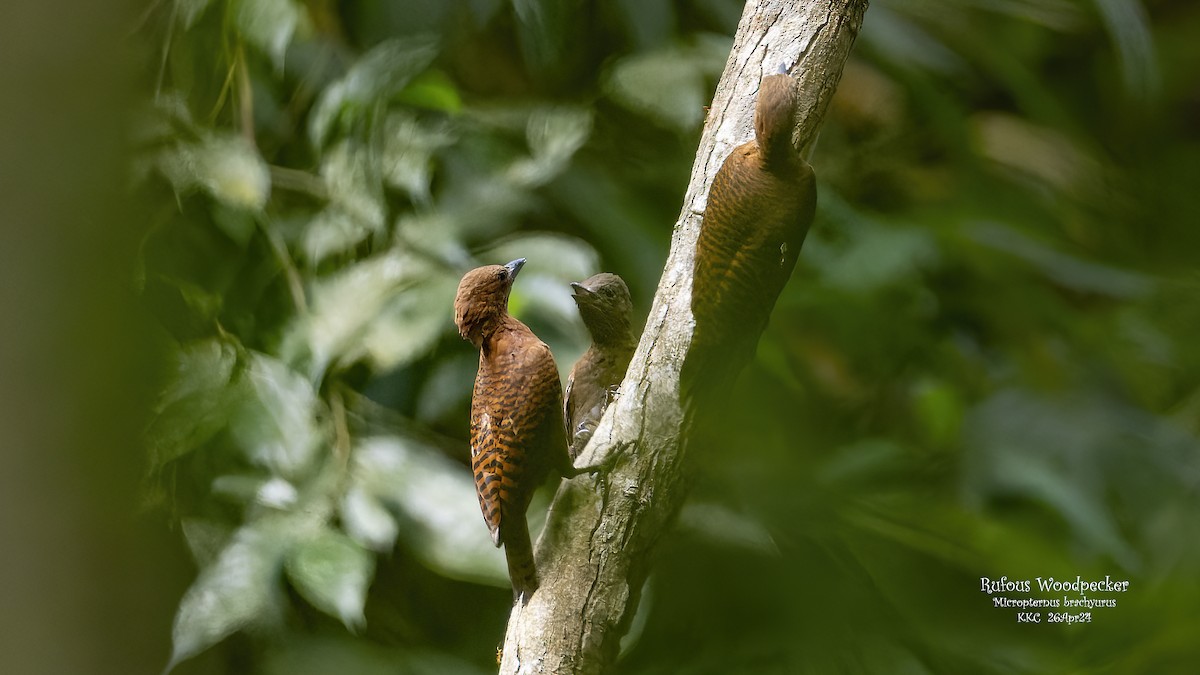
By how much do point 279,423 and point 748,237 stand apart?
51 cm

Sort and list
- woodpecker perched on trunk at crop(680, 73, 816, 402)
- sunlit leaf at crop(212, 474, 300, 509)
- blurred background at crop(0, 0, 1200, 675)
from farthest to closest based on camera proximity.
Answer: sunlit leaf at crop(212, 474, 300, 509) → blurred background at crop(0, 0, 1200, 675) → woodpecker perched on trunk at crop(680, 73, 816, 402)

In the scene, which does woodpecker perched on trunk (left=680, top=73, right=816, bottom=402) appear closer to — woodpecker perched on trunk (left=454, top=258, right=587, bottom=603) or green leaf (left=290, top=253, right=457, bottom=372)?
woodpecker perched on trunk (left=454, top=258, right=587, bottom=603)

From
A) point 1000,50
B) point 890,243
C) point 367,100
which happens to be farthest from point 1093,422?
point 367,100

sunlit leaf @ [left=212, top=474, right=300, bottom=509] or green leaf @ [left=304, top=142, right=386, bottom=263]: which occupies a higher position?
green leaf @ [left=304, top=142, right=386, bottom=263]

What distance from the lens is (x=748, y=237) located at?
351mm

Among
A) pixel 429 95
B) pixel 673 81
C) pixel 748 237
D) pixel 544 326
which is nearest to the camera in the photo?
pixel 748 237

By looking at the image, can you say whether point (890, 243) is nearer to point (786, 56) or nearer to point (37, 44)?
point (786, 56)

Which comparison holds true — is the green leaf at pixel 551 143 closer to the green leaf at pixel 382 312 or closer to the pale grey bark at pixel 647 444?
the green leaf at pixel 382 312

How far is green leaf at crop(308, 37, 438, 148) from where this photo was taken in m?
0.75

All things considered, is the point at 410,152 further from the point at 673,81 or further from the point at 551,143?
the point at 673,81

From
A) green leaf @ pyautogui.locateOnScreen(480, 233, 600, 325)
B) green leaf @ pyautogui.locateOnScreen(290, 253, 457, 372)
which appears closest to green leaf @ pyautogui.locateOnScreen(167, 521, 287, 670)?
green leaf @ pyautogui.locateOnScreen(290, 253, 457, 372)

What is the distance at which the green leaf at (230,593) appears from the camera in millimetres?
637

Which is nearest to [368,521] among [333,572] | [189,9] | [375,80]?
[333,572]

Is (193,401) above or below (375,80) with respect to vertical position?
below
